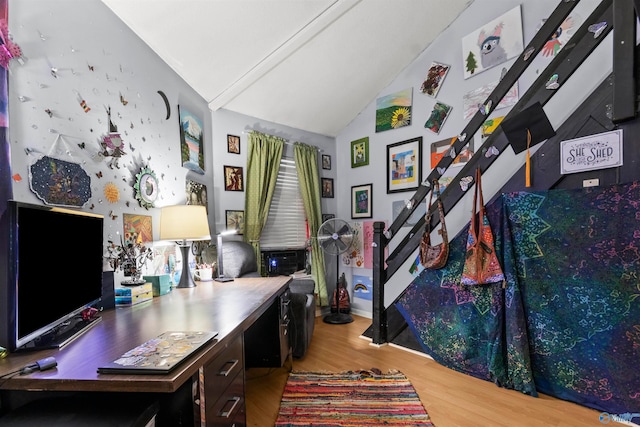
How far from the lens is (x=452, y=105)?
3.02 meters

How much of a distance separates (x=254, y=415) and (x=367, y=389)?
789 millimetres

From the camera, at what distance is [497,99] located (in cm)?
210

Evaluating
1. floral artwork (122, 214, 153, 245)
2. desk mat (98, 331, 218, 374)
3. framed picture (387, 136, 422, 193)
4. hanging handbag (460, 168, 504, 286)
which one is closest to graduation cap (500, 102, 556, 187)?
hanging handbag (460, 168, 504, 286)

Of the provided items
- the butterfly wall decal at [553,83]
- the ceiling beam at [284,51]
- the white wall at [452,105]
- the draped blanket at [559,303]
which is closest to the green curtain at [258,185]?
the ceiling beam at [284,51]

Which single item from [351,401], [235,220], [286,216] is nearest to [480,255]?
[351,401]

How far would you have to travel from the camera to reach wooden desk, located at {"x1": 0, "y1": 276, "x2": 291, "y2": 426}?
753mm

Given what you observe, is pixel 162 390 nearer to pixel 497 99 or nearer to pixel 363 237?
pixel 497 99

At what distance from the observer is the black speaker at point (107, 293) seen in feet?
4.81

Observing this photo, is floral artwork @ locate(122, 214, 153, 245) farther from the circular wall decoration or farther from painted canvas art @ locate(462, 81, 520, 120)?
painted canvas art @ locate(462, 81, 520, 120)

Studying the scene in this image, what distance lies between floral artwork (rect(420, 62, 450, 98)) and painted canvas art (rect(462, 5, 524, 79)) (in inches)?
8.3

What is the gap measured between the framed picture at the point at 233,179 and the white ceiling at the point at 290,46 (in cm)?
65

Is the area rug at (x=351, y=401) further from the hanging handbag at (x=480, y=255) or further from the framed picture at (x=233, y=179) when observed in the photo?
the framed picture at (x=233, y=179)

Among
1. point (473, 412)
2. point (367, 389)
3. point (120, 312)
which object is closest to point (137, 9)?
point (120, 312)

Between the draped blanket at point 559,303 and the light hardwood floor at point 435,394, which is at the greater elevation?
the draped blanket at point 559,303
